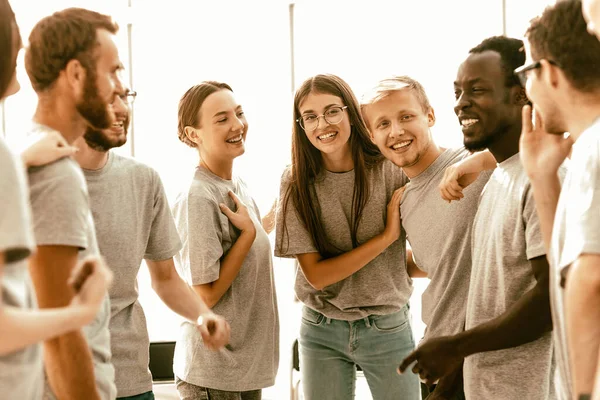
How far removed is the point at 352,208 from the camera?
2.63m

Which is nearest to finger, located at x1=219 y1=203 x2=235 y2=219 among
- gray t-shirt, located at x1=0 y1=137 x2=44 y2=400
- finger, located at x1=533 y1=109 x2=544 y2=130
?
finger, located at x1=533 y1=109 x2=544 y2=130

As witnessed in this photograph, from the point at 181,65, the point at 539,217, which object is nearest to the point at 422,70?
the point at 181,65

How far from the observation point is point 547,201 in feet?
5.23

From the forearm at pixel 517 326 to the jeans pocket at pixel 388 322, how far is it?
2.79 ft

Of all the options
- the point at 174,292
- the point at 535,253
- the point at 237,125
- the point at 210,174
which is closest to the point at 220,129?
the point at 237,125

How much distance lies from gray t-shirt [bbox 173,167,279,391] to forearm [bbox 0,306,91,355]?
1352mm

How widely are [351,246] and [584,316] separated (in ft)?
4.74

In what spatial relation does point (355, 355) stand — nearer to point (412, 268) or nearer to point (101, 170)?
point (412, 268)

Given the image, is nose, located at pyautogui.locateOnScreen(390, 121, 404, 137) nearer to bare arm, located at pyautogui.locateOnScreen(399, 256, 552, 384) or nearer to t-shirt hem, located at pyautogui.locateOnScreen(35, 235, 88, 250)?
bare arm, located at pyautogui.locateOnScreen(399, 256, 552, 384)

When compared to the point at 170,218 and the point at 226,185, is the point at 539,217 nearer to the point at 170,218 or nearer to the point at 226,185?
the point at 170,218

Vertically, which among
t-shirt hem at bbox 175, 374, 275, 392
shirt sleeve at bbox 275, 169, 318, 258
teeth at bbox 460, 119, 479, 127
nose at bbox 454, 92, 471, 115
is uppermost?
nose at bbox 454, 92, 471, 115

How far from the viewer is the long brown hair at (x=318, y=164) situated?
264cm

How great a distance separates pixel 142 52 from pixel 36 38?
2886 millimetres

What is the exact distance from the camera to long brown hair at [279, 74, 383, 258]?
8.67ft
